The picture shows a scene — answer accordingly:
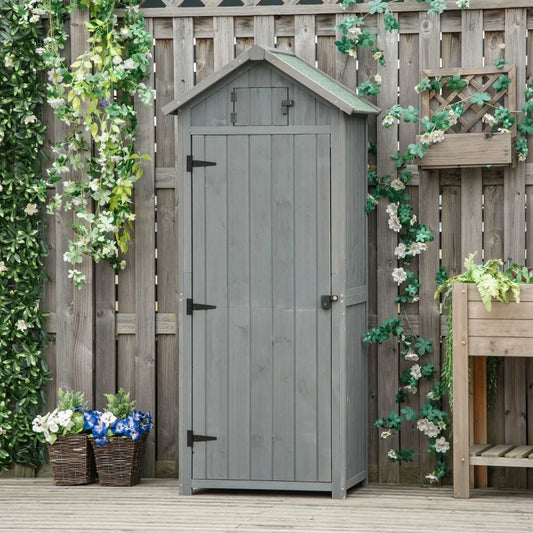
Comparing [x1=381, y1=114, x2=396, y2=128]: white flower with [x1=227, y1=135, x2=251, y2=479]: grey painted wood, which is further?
[x1=381, y1=114, x2=396, y2=128]: white flower

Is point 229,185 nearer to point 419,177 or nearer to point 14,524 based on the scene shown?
point 419,177

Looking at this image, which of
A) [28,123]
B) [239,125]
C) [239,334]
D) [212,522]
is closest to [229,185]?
[239,125]

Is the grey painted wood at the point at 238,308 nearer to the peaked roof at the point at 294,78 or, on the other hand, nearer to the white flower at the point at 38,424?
the peaked roof at the point at 294,78

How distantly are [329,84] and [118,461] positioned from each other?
220 centimetres

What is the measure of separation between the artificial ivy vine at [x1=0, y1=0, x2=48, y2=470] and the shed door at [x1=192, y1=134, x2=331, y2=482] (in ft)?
3.37

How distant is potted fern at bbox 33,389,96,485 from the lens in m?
6.02

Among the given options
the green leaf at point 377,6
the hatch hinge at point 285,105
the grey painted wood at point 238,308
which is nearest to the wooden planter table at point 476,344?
the grey painted wood at point 238,308

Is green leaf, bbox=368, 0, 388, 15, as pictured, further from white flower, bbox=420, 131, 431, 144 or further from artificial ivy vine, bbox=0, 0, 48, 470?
artificial ivy vine, bbox=0, 0, 48, 470

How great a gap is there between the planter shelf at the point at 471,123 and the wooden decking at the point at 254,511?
168cm

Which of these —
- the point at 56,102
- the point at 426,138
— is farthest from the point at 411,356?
the point at 56,102

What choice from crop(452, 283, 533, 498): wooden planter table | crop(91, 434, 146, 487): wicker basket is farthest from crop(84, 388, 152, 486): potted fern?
crop(452, 283, 533, 498): wooden planter table

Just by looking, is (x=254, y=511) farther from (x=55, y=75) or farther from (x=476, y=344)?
(x=55, y=75)

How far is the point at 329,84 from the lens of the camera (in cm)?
575

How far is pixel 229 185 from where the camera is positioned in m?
5.71
